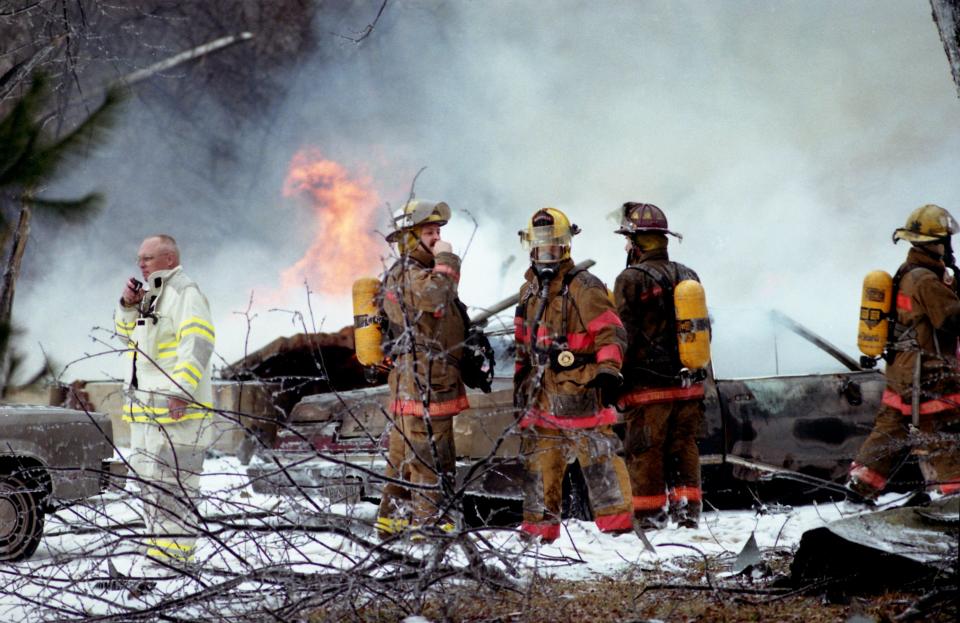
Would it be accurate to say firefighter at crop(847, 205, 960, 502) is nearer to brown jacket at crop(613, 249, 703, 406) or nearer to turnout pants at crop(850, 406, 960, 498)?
turnout pants at crop(850, 406, 960, 498)

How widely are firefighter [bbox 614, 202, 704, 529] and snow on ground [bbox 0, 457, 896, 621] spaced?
9.1 inches

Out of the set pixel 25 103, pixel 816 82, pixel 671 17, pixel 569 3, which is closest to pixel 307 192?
pixel 569 3

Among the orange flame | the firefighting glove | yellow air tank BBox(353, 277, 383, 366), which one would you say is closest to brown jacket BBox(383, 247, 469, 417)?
yellow air tank BBox(353, 277, 383, 366)

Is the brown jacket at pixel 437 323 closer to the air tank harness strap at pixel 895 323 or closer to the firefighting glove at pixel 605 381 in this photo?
the firefighting glove at pixel 605 381

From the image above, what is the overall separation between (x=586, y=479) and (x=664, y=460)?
0.74m

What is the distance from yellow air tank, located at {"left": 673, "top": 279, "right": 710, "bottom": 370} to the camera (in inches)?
230

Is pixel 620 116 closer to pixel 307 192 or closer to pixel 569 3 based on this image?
pixel 569 3

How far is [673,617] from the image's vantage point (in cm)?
351

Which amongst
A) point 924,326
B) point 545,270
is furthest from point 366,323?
point 924,326

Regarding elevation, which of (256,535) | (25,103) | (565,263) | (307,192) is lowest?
(256,535)

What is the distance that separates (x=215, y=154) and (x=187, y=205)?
0.93m

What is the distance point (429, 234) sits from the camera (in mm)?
5672

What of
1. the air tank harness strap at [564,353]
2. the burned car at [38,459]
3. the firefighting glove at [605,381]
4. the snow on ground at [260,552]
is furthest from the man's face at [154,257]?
the firefighting glove at [605,381]

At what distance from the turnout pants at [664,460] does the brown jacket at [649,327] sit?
100 mm
